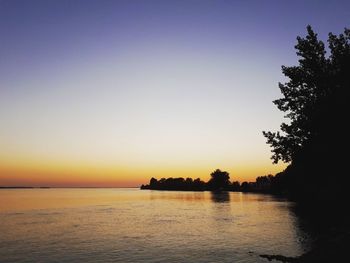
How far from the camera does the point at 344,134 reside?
28812 mm

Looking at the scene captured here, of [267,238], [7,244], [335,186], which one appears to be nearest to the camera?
[335,186]

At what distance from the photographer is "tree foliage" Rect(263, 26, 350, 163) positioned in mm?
28984

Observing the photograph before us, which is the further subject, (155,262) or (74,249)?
(74,249)

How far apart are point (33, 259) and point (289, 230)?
40489 millimetres

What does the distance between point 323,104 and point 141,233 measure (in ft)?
122

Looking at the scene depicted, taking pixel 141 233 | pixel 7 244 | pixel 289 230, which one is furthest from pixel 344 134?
pixel 7 244

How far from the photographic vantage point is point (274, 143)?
104 feet

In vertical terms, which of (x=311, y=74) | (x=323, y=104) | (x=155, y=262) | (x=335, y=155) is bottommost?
(x=155, y=262)

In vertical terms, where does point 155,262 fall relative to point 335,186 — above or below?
below

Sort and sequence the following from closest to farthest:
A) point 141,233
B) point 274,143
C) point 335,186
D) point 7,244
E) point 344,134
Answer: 1. point 344,134
2. point 274,143
3. point 335,186
4. point 7,244
5. point 141,233

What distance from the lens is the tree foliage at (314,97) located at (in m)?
29.0

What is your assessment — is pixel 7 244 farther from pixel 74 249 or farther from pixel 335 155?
pixel 335 155

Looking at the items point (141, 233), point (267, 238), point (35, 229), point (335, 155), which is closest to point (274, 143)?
point (335, 155)

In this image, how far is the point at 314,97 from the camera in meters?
31.5
